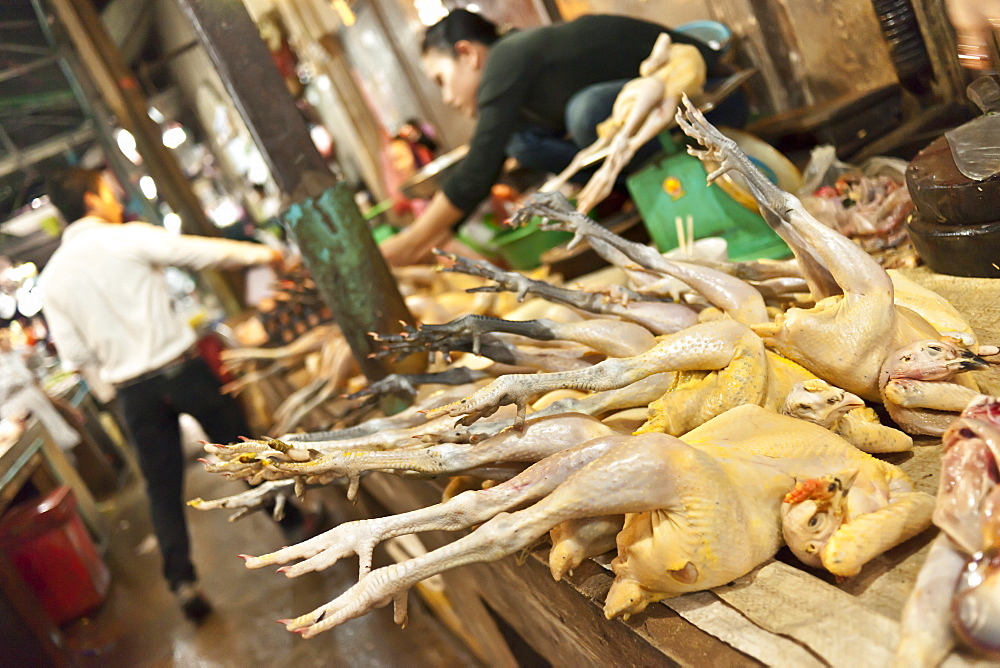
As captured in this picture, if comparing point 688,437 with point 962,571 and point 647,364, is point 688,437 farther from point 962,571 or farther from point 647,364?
point 962,571

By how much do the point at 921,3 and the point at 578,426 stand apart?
3313mm

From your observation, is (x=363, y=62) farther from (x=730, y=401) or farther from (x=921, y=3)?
(x=730, y=401)

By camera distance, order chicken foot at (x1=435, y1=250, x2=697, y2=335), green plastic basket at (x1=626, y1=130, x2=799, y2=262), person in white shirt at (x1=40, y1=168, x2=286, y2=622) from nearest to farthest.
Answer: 1. chicken foot at (x1=435, y1=250, x2=697, y2=335)
2. green plastic basket at (x1=626, y1=130, x2=799, y2=262)
3. person in white shirt at (x1=40, y1=168, x2=286, y2=622)

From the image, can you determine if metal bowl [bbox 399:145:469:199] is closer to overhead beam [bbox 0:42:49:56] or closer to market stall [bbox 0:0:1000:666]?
market stall [bbox 0:0:1000:666]

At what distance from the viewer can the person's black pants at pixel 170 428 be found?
484 cm

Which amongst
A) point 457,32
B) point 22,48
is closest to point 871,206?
point 457,32

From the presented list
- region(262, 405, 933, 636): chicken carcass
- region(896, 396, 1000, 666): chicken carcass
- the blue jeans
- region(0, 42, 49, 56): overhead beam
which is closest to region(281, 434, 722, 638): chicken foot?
region(262, 405, 933, 636): chicken carcass

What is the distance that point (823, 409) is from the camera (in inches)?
74.5

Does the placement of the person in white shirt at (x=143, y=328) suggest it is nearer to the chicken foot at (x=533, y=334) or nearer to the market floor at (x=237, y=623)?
the market floor at (x=237, y=623)

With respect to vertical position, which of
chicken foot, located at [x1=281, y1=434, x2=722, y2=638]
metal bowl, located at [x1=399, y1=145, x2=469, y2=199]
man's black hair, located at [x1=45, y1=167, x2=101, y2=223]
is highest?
man's black hair, located at [x1=45, y1=167, x2=101, y2=223]

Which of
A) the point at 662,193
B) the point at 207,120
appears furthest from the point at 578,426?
the point at 207,120

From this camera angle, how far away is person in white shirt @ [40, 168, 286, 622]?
460 centimetres

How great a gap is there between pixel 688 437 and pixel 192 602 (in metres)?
4.69

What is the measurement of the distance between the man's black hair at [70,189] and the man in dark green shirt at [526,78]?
2.33 m
